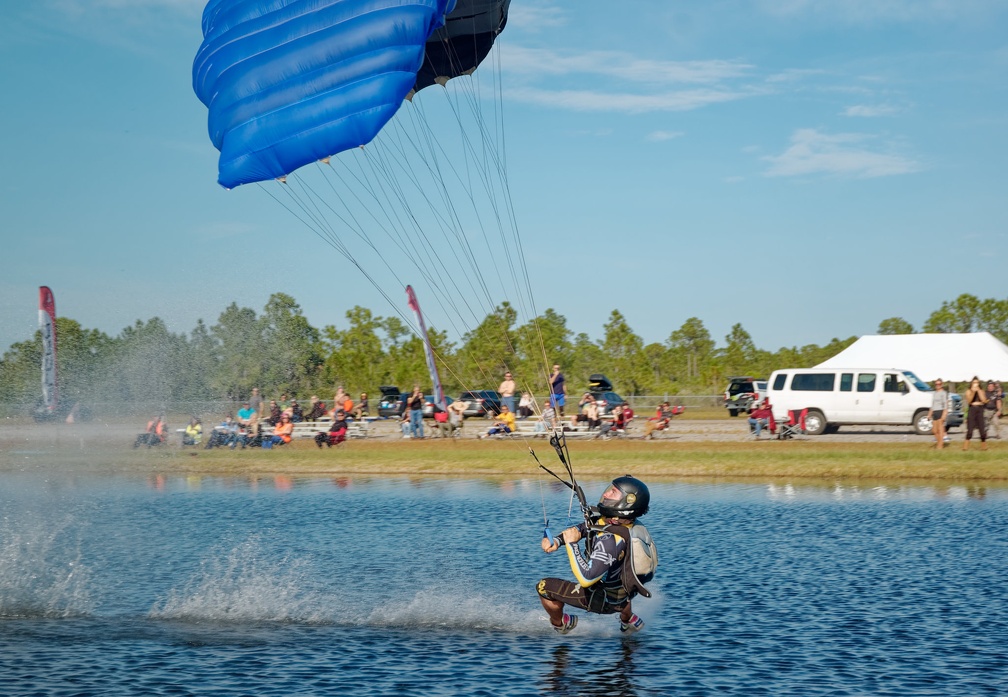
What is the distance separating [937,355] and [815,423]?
2394 centimetres

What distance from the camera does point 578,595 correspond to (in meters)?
11.5

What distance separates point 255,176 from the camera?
16609 millimetres

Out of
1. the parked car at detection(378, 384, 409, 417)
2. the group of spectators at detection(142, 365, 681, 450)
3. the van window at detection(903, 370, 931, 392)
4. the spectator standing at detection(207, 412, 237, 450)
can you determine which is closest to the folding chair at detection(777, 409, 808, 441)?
the group of spectators at detection(142, 365, 681, 450)

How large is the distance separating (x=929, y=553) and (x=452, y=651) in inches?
350

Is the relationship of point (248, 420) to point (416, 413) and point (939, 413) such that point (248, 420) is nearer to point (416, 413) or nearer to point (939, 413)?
point (416, 413)

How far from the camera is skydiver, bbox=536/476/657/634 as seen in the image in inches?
443

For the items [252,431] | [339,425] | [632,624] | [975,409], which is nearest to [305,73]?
[632,624]

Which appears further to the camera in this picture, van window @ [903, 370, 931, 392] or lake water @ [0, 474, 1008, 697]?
van window @ [903, 370, 931, 392]

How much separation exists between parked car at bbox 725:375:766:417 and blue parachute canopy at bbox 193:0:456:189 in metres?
41.2

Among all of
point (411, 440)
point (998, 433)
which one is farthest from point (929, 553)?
point (411, 440)

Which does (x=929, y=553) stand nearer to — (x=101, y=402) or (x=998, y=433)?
(x=998, y=433)

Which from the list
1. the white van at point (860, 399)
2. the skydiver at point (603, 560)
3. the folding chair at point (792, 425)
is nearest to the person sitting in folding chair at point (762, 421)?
the folding chair at point (792, 425)

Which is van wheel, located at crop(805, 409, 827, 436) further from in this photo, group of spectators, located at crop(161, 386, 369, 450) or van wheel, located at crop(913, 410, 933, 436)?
group of spectators, located at crop(161, 386, 369, 450)

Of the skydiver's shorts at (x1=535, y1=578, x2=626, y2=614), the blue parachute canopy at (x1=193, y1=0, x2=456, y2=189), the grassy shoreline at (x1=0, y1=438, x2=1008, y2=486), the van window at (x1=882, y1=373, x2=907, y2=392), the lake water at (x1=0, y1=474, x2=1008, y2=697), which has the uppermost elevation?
the blue parachute canopy at (x1=193, y1=0, x2=456, y2=189)
